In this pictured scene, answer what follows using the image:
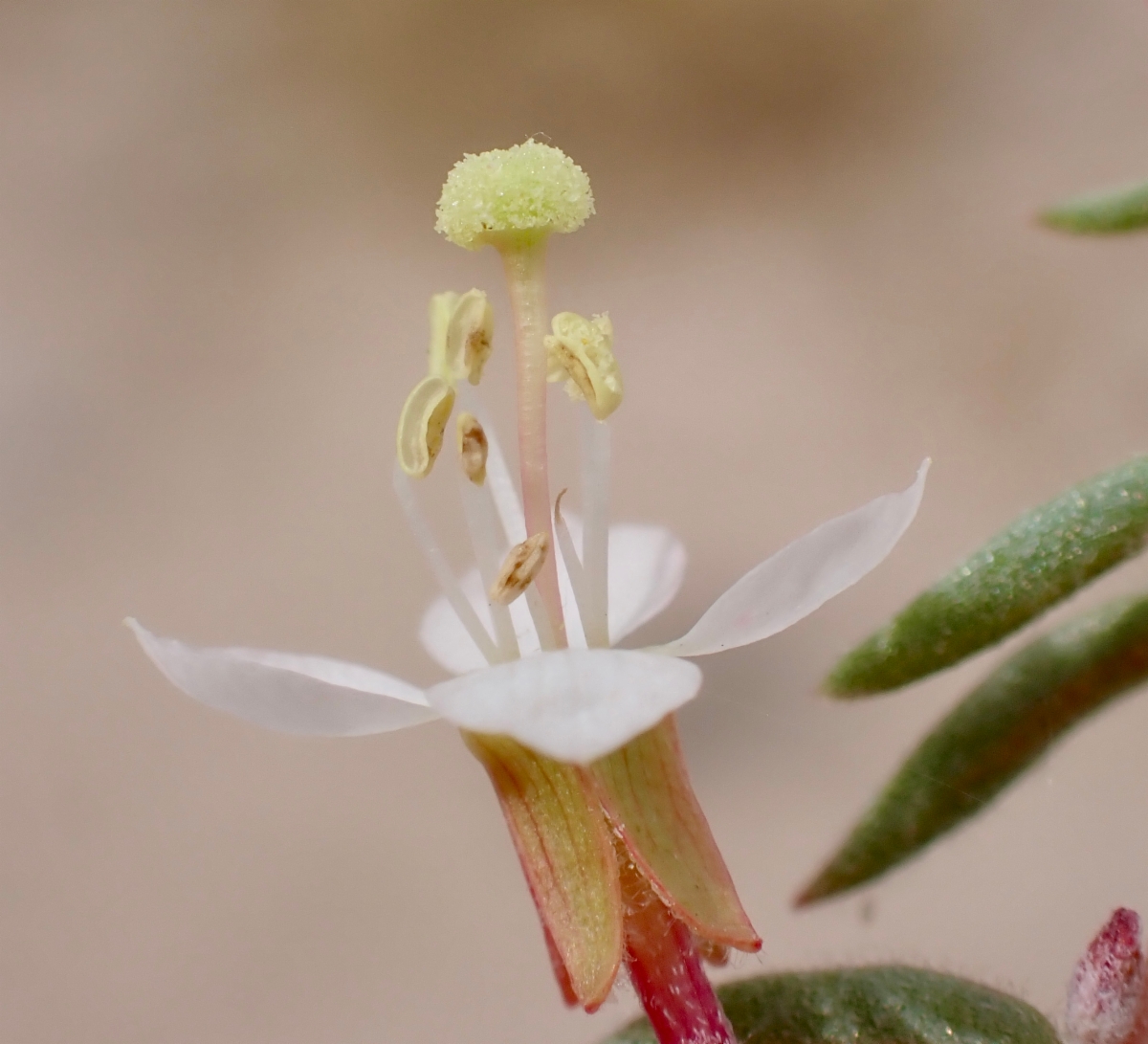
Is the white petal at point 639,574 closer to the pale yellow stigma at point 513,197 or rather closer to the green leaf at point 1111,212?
the pale yellow stigma at point 513,197

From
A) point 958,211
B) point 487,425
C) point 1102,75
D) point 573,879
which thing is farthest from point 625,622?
point 1102,75

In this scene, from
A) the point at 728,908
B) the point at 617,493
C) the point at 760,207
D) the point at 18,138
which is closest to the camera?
the point at 728,908

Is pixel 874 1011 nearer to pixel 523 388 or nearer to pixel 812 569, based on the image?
pixel 812 569

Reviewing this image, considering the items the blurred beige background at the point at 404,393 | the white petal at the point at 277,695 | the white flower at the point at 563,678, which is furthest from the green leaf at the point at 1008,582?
the blurred beige background at the point at 404,393

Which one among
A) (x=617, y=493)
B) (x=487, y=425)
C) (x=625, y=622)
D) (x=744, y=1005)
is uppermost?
(x=617, y=493)

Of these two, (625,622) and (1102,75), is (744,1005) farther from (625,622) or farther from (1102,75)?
(1102,75)

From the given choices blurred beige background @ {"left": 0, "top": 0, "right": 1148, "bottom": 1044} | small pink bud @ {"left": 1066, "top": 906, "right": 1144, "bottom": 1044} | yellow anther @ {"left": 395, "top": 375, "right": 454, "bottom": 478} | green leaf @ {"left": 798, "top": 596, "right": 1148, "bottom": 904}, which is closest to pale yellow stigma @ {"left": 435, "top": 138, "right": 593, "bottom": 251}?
yellow anther @ {"left": 395, "top": 375, "right": 454, "bottom": 478}
